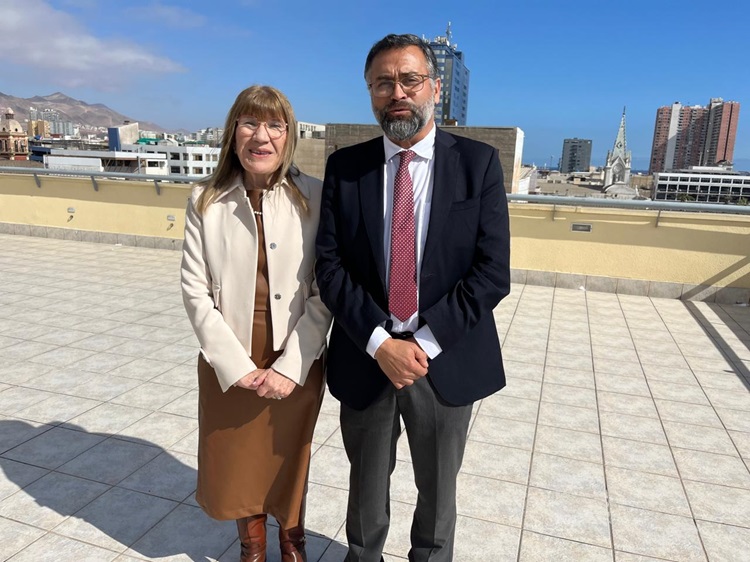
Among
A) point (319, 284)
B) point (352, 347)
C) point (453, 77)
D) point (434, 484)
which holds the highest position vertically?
point (453, 77)

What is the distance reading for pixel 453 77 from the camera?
12612 centimetres

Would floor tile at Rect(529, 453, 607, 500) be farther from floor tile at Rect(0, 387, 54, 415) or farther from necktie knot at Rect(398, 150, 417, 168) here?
floor tile at Rect(0, 387, 54, 415)

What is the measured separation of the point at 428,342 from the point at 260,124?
0.76 metres

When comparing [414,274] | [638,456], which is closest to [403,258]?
[414,274]

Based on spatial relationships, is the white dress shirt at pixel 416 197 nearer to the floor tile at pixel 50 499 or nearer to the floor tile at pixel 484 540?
the floor tile at pixel 484 540

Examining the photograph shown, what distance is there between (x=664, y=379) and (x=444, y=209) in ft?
9.38

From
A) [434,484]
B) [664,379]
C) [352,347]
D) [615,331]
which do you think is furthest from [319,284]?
[615,331]

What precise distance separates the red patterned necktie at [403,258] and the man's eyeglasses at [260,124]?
0.39 meters

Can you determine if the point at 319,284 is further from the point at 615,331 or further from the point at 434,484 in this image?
the point at 615,331

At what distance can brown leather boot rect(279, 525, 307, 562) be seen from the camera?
5.90 feet

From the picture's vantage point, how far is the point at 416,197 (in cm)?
147

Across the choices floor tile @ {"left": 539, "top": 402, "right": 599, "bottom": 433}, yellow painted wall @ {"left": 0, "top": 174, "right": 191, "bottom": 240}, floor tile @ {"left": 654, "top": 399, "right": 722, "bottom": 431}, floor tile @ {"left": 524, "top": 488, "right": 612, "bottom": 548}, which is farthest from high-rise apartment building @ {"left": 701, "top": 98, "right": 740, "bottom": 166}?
floor tile @ {"left": 524, "top": 488, "right": 612, "bottom": 548}

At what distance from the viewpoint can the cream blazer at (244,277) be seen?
1.58 metres

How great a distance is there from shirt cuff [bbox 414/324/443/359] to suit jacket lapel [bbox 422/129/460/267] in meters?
0.18
